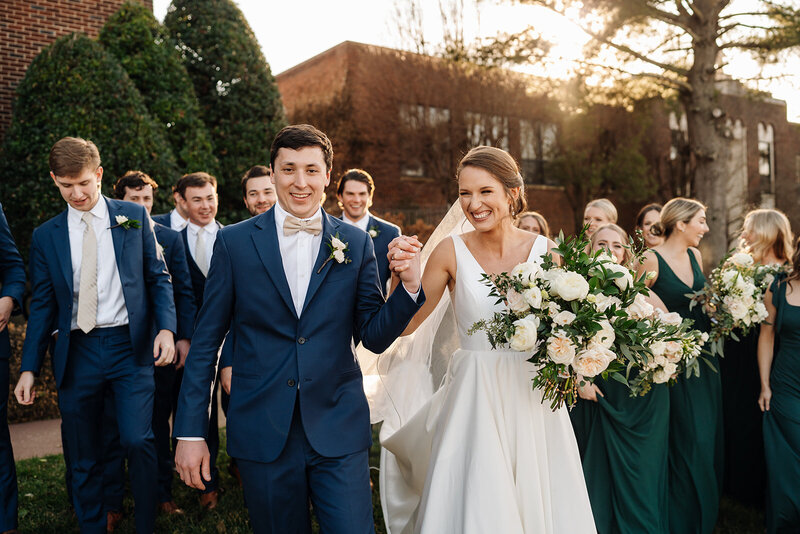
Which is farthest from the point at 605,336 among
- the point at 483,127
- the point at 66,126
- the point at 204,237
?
the point at 483,127

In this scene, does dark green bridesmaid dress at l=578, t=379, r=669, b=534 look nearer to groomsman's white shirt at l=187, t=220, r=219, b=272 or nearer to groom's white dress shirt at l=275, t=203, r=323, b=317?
groom's white dress shirt at l=275, t=203, r=323, b=317

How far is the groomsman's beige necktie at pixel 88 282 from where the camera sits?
425 cm

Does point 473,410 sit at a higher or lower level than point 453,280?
lower

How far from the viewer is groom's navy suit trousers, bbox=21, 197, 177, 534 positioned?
4188 millimetres

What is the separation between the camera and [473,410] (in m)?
3.46

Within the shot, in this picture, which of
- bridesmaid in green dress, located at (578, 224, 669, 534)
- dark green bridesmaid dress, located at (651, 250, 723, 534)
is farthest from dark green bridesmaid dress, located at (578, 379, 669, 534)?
dark green bridesmaid dress, located at (651, 250, 723, 534)

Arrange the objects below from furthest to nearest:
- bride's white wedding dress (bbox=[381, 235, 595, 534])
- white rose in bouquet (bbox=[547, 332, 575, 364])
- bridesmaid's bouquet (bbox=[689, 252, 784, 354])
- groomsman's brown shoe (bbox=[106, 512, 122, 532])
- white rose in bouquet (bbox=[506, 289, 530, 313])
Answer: bridesmaid's bouquet (bbox=[689, 252, 784, 354]), groomsman's brown shoe (bbox=[106, 512, 122, 532]), bride's white wedding dress (bbox=[381, 235, 595, 534]), white rose in bouquet (bbox=[506, 289, 530, 313]), white rose in bouquet (bbox=[547, 332, 575, 364])

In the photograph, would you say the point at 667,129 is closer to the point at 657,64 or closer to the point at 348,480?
the point at 657,64

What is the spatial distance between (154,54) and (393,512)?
10.7 m

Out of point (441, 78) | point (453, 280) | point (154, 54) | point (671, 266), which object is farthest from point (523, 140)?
point (453, 280)

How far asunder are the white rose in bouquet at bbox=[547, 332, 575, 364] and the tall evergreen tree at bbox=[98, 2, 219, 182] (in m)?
10.0

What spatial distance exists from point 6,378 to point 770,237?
628cm

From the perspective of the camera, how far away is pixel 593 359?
3018 millimetres

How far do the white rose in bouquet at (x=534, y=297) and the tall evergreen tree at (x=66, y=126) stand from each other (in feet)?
28.7
